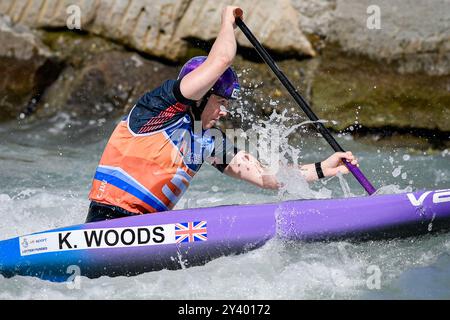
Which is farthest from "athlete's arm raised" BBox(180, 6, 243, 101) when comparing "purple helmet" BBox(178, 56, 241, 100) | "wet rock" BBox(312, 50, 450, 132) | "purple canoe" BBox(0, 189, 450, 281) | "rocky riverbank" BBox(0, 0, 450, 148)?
"wet rock" BBox(312, 50, 450, 132)

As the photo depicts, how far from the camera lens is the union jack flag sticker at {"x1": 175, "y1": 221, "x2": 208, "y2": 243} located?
477 centimetres

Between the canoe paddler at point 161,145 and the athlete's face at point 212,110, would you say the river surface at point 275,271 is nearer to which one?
the canoe paddler at point 161,145

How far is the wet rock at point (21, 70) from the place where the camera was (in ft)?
30.6

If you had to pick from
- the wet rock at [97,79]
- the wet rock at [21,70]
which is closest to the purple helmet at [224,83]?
the wet rock at [97,79]

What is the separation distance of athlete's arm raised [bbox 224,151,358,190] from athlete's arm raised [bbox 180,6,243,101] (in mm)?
Result: 624

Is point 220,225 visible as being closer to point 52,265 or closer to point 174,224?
point 174,224

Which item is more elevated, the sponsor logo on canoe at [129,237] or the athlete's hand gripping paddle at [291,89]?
the athlete's hand gripping paddle at [291,89]

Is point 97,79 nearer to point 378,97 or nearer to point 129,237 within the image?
point 378,97

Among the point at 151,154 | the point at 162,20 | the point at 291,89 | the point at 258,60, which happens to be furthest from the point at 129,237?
the point at 162,20

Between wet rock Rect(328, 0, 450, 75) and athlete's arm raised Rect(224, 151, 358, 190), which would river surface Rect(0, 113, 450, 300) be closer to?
athlete's arm raised Rect(224, 151, 358, 190)

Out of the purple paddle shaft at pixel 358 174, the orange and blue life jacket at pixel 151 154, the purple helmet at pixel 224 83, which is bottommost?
the purple paddle shaft at pixel 358 174

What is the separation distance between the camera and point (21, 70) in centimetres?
938

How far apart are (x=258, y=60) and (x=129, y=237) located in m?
4.74
